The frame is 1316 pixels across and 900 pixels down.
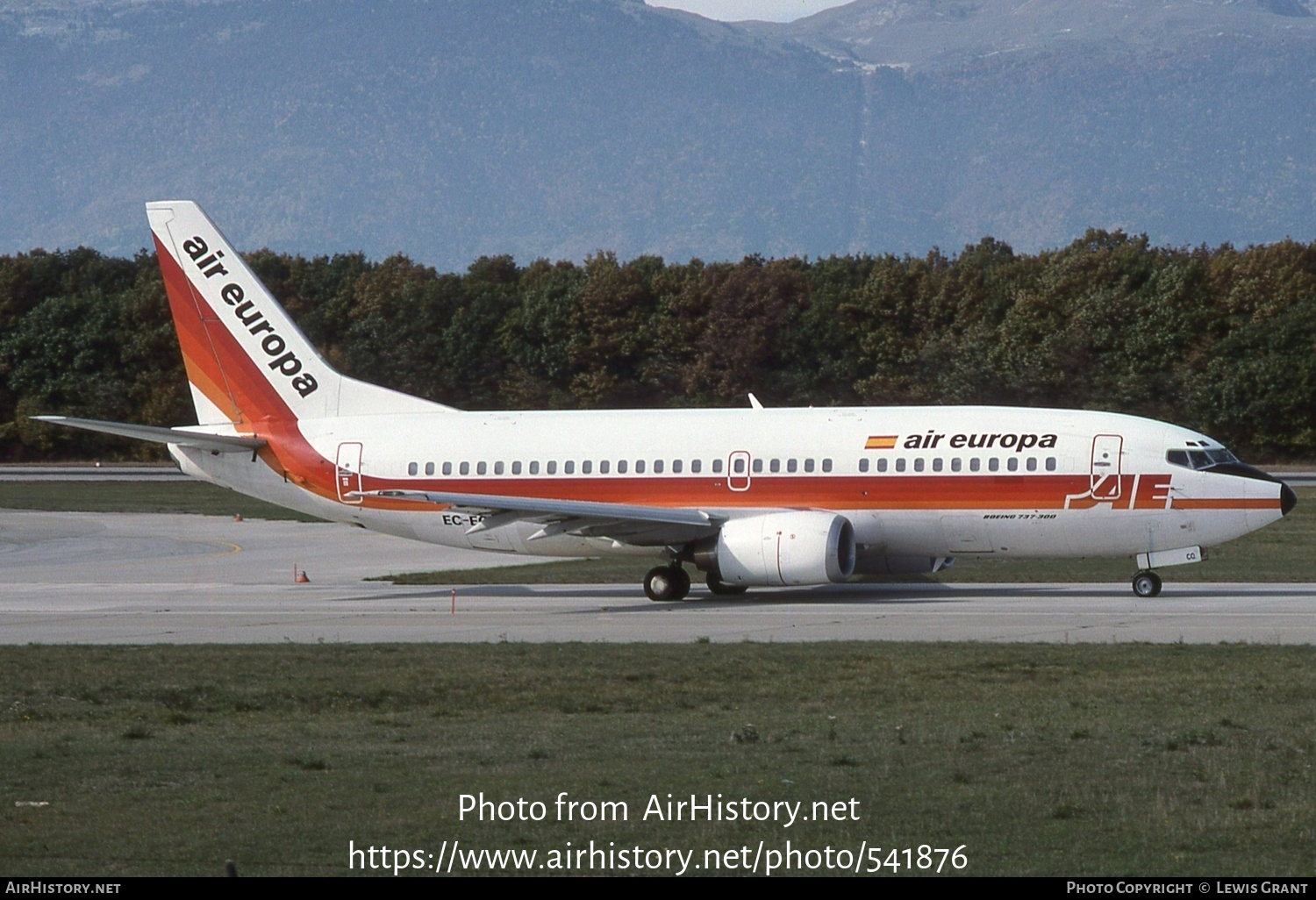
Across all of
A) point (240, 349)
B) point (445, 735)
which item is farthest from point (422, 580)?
point (445, 735)

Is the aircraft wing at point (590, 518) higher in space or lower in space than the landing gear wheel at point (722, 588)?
higher

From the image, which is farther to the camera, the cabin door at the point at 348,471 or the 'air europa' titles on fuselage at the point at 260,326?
the 'air europa' titles on fuselage at the point at 260,326

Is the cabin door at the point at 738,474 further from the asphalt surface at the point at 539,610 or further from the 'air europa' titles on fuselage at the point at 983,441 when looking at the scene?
the 'air europa' titles on fuselage at the point at 983,441

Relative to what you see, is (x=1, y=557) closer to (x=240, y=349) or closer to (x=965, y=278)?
(x=240, y=349)

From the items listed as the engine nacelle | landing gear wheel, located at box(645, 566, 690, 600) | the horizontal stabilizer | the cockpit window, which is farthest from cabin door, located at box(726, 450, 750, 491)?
the horizontal stabilizer

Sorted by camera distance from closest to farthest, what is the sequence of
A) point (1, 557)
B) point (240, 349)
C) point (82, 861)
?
point (82, 861)
point (240, 349)
point (1, 557)

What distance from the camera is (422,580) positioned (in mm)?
37688

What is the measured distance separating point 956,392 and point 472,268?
1701 inches

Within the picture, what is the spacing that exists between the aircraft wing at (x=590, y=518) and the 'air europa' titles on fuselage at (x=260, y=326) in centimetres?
534

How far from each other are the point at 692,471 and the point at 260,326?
10.4 metres

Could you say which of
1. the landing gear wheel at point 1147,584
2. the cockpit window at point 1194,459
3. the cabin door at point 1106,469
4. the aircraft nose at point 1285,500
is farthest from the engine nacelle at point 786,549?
the aircraft nose at point 1285,500

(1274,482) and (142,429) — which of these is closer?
(1274,482)

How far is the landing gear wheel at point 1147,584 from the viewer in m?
30.6

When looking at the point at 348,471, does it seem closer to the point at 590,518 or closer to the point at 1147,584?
the point at 590,518
